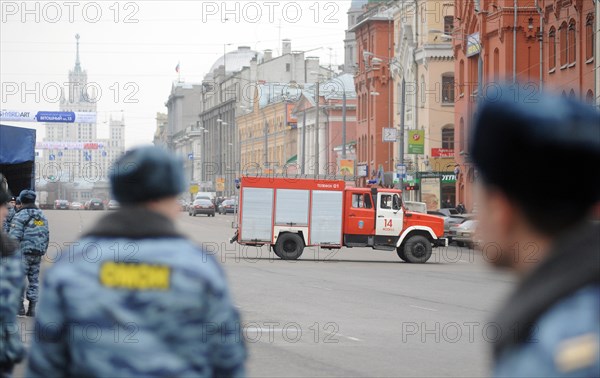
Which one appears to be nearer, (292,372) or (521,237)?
(521,237)

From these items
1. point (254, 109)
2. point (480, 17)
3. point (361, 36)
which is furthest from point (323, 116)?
point (480, 17)

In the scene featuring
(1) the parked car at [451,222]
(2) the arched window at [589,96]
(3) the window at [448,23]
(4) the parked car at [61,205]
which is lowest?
(4) the parked car at [61,205]

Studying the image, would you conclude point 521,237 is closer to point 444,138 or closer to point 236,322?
point 236,322

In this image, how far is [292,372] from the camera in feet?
39.6

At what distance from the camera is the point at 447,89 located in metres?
73.4

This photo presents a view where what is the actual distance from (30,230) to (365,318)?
16.5 ft

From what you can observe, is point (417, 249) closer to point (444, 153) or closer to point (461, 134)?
point (461, 134)

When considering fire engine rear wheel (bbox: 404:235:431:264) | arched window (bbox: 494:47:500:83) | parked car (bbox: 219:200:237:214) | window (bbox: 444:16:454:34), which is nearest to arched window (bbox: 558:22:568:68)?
arched window (bbox: 494:47:500:83)

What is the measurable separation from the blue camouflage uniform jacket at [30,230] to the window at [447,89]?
2284 inches

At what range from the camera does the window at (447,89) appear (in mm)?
73125

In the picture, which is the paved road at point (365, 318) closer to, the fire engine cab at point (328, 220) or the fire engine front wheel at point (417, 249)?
A: the fire engine front wheel at point (417, 249)

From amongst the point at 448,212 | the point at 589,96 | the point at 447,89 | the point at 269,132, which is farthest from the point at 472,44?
the point at 269,132

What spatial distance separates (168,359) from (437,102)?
7001 centimetres

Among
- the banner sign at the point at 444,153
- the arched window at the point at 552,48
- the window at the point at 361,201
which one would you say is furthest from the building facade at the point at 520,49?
the window at the point at 361,201
